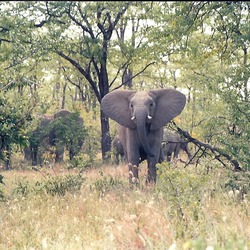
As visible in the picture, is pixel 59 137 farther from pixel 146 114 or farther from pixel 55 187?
pixel 55 187

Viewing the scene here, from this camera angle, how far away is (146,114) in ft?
34.7

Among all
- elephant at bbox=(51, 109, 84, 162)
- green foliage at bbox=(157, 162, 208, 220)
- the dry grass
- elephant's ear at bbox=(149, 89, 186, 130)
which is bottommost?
the dry grass

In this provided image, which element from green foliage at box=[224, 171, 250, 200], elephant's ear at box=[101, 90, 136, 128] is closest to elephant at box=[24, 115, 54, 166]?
elephant's ear at box=[101, 90, 136, 128]

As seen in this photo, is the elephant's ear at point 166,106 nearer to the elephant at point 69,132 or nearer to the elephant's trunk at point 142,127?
the elephant's trunk at point 142,127

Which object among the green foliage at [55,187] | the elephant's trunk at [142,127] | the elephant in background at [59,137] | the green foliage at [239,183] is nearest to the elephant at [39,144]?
the elephant in background at [59,137]

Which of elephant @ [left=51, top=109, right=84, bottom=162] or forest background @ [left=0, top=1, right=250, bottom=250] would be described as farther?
elephant @ [left=51, top=109, right=84, bottom=162]

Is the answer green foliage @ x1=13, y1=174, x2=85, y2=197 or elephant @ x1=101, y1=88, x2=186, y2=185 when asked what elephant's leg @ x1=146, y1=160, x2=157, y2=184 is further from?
green foliage @ x1=13, y1=174, x2=85, y2=197

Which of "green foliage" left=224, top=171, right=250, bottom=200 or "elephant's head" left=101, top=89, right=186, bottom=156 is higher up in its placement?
"elephant's head" left=101, top=89, right=186, bottom=156

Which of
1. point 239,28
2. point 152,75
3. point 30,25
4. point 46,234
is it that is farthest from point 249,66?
point 152,75

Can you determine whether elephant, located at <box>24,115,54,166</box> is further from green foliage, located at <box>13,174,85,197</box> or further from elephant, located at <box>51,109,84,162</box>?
green foliage, located at <box>13,174,85,197</box>

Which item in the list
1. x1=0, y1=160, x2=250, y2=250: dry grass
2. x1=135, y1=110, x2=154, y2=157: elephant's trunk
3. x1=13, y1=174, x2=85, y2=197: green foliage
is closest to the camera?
x1=0, y1=160, x2=250, y2=250: dry grass

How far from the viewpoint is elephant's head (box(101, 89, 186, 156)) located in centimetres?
1072

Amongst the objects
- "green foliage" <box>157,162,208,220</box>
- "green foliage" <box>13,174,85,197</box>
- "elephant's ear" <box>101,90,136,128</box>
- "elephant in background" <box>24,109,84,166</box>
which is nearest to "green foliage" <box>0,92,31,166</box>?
"green foliage" <box>13,174,85,197</box>

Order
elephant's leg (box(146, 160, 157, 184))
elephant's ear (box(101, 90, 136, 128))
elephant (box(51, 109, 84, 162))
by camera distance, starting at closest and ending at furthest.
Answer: elephant's leg (box(146, 160, 157, 184)), elephant's ear (box(101, 90, 136, 128)), elephant (box(51, 109, 84, 162))
